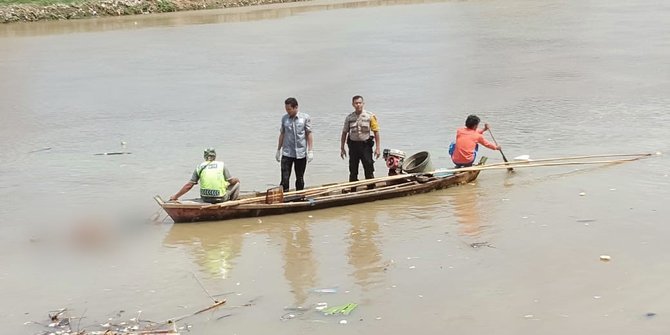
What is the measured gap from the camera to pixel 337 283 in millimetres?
8219

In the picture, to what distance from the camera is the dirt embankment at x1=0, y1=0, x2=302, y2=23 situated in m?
40.1

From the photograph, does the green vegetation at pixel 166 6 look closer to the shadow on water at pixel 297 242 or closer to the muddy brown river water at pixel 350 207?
the muddy brown river water at pixel 350 207

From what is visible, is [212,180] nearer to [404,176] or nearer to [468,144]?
[404,176]

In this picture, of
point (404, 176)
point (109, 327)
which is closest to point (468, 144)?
point (404, 176)

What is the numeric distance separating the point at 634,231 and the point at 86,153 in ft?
31.5

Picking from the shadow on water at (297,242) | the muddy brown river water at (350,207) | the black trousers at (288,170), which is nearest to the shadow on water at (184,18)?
the muddy brown river water at (350,207)

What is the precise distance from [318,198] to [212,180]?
1394mm

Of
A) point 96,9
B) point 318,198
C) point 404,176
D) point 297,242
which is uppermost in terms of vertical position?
point 96,9

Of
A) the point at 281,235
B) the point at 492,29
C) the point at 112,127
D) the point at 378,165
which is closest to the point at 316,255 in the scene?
the point at 281,235

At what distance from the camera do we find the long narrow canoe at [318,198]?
33.1 ft

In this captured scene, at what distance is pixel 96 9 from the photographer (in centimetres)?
4241

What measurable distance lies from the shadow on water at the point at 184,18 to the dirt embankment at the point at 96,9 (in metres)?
0.73

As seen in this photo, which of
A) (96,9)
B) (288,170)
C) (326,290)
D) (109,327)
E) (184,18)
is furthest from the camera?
(96,9)

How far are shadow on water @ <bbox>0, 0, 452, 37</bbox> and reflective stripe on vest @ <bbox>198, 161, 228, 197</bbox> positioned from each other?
2817cm
